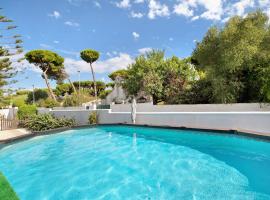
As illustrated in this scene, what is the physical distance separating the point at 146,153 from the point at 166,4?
11.9 meters

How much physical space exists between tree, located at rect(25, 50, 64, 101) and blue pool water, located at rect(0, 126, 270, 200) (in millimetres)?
20741

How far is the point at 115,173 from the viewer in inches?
236

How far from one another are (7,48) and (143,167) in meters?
9.54

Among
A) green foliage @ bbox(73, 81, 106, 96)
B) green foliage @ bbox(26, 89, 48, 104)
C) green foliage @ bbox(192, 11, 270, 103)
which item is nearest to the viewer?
green foliage @ bbox(192, 11, 270, 103)

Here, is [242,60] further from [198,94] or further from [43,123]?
[43,123]

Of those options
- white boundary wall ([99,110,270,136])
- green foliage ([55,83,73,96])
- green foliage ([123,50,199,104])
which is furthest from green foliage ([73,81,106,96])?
white boundary wall ([99,110,270,136])

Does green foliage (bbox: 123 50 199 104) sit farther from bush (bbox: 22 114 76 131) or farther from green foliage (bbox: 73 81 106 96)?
green foliage (bbox: 73 81 106 96)

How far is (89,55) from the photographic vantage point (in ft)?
109

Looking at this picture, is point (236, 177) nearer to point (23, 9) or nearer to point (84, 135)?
point (84, 135)

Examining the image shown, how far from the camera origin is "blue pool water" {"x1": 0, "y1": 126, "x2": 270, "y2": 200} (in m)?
4.66

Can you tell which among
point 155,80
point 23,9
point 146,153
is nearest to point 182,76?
point 155,80

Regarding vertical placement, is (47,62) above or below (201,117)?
above

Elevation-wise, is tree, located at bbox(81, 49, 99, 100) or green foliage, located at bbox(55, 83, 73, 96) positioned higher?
tree, located at bbox(81, 49, 99, 100)

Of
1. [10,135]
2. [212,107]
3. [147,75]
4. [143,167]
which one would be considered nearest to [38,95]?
[147,75]
